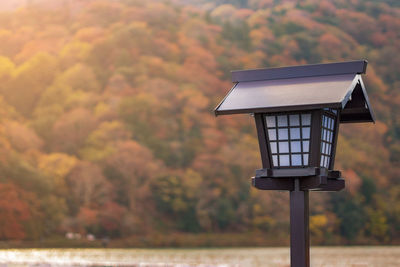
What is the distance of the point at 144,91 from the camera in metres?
31.2

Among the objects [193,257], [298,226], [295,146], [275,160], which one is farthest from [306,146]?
[193,257]

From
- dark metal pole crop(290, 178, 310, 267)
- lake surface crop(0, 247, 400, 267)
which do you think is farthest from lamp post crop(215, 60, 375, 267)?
lake surface crop(0, 247, 400, 267)

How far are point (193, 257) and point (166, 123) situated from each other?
1005 centimetres

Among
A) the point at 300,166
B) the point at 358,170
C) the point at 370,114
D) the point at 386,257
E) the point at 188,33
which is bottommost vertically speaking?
the point at 386,257

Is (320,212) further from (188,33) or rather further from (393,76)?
(188,33)

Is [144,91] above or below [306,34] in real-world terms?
below

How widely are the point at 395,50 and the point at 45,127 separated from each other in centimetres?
1923

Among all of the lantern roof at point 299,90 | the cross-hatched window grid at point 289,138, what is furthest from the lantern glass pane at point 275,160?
the lantern roof at point 299,90

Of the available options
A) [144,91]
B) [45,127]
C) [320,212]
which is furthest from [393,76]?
[45,127]

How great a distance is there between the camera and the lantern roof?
549 cm

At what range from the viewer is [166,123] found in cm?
2995

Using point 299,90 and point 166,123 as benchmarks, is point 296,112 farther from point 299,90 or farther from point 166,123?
point 166,123

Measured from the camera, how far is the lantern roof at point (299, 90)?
18.0 feet

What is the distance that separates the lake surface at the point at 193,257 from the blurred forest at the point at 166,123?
2.60 m
